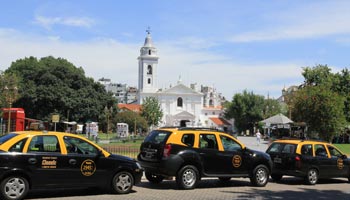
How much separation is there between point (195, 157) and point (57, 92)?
56097 mm

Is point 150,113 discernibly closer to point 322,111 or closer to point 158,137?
point 322,111

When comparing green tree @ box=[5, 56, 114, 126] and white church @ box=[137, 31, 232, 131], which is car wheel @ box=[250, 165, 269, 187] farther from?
white church @ box=[137, 31, 232, 131]

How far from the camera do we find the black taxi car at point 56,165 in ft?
32.0

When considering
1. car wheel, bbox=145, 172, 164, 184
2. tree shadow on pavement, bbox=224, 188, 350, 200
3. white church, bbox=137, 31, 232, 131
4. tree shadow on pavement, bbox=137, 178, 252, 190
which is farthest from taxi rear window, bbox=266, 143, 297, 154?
white church, bbox=137, 31, 232, 131

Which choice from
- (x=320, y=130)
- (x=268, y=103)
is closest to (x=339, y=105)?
(x=320, y=130)

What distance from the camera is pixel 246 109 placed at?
3895 inches

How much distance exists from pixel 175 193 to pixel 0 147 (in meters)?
4.73

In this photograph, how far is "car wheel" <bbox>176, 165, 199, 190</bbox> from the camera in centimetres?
1243

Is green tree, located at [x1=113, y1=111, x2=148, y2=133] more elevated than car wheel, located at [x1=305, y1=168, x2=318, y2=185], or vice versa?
green tree, located at [x1=113, y1=111, x2=148, y2=133]

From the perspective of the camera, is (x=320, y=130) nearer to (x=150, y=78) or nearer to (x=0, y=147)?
(x=0, y=147)

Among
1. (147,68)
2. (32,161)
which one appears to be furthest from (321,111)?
(147,68)

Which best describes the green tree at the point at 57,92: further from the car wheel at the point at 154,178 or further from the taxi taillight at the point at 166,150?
the taxi taillight at the point at 166,150

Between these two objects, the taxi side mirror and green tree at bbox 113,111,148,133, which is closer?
the taxi side mirror

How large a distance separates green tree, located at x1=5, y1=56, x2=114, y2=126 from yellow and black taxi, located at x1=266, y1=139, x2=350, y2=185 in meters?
53.9
